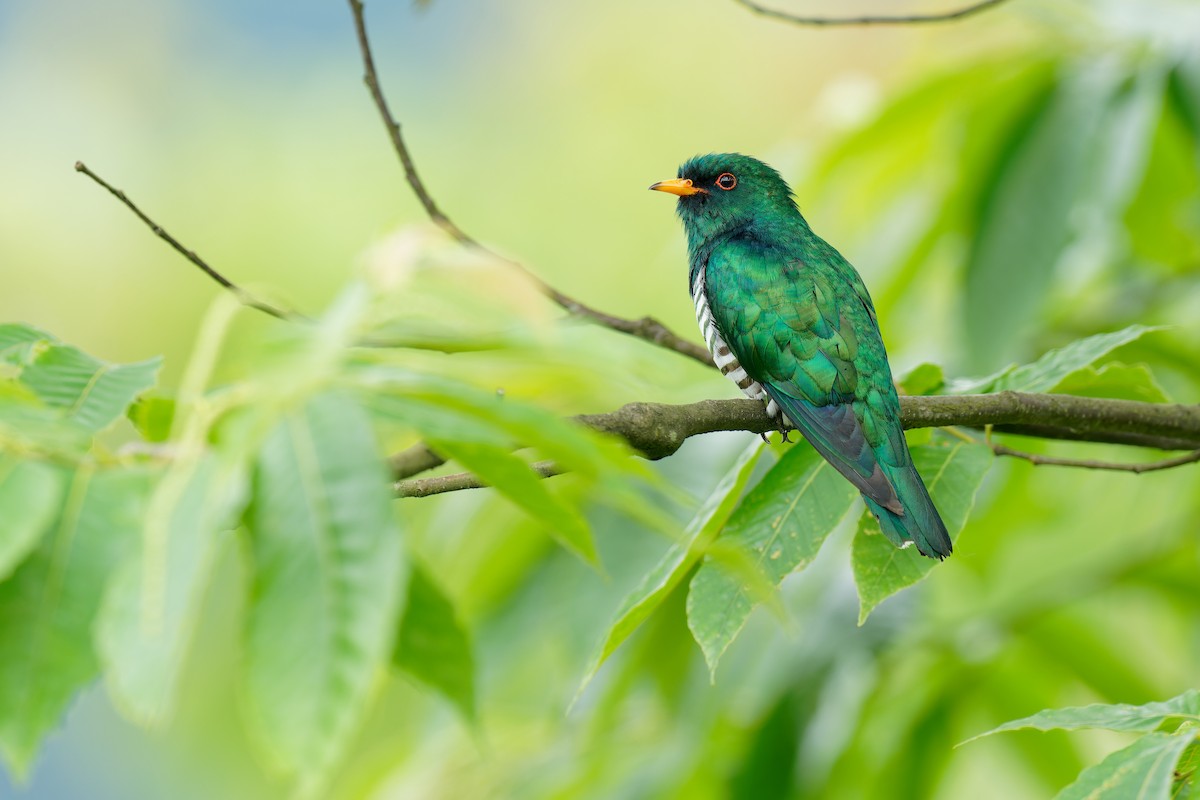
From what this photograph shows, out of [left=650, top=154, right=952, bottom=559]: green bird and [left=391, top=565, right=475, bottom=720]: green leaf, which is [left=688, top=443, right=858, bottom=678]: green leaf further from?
[left=391, top=565, right=475, bottom=720]: green leaf

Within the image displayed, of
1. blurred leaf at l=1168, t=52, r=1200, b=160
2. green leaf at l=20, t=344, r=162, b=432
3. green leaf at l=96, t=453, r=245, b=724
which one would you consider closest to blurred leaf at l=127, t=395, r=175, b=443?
green leaf at l=20, t=344, r=162, b=432

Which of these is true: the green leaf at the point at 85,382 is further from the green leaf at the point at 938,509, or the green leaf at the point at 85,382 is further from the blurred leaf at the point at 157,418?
the green leaf at the point at 938,509

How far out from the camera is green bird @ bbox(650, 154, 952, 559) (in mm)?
2521

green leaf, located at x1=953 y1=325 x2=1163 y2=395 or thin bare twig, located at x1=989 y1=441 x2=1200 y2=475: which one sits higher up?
green leaf, located at x1=953 y1=325 x2=1163 y2=395

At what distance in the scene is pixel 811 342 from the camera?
341 centimetres

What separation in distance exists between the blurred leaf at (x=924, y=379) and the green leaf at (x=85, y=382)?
165 centimetres

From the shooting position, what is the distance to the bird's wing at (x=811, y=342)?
9.58 ft

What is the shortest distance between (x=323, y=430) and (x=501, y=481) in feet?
0.77

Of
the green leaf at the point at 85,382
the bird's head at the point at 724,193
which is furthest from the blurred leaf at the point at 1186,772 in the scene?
the bird's head at the point at 724,193

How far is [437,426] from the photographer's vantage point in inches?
50.6

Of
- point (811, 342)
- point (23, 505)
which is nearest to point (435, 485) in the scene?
point (23, 505)

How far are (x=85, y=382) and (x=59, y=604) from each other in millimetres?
435

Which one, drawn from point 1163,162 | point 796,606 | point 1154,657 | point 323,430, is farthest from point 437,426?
point 1154,657

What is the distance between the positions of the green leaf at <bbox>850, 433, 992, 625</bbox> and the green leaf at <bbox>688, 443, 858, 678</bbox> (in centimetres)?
8
